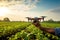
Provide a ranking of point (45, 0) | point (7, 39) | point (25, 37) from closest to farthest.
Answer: point (25, 37) < point (7, 39) < point (45, 0)

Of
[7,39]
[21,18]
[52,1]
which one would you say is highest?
[52,1]

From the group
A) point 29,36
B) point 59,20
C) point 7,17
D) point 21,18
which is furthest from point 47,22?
point 29,36

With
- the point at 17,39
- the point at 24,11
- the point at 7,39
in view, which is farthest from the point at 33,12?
the point at 17,39

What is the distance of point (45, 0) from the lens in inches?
226

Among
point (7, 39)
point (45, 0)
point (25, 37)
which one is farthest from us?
point (45, 0)

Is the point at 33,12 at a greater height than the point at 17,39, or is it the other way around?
the point at 33,12

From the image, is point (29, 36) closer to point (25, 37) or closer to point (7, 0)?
point (25, 37)

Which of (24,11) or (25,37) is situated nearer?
(25,37)

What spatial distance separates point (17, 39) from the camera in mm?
3564

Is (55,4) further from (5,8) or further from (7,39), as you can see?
(7,39)

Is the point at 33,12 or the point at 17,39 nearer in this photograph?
the point at 17,39

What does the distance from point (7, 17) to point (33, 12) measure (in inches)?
26.8

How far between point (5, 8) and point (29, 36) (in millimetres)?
2390

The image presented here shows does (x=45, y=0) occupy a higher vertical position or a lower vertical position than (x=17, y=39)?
higher
